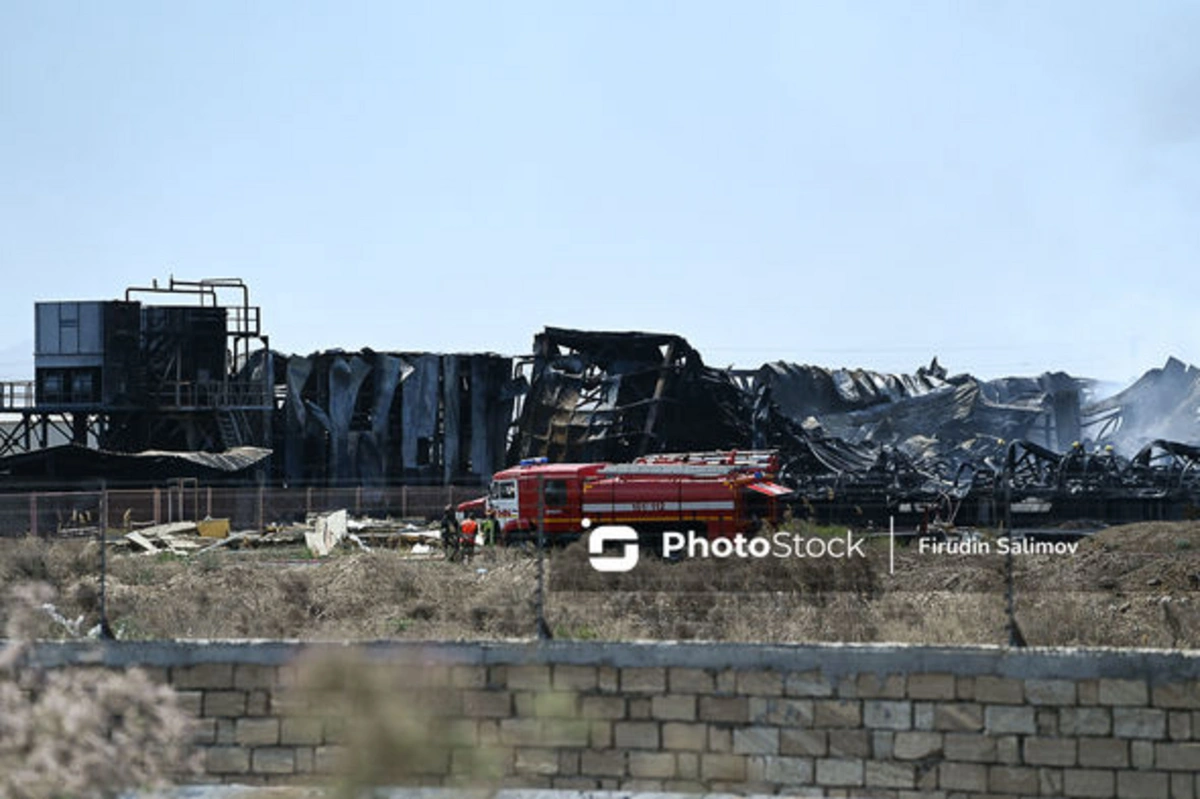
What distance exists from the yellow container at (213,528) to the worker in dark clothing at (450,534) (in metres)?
5.69

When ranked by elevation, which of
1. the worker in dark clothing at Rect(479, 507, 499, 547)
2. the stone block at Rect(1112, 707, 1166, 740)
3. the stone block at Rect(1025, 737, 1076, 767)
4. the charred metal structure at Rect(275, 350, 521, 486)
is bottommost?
the stone block at Rect(1025, 737, 1076, 767)

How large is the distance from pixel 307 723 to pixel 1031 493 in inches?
927

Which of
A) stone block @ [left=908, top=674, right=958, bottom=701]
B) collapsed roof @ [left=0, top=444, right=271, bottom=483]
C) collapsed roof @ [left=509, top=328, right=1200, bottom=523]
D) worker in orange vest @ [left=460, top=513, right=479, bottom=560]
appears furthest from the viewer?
collapsed roof @ [left=0, top=444, right=271, bottom=483]

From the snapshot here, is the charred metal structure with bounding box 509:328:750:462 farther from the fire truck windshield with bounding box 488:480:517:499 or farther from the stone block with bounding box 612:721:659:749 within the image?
the stone block with bounding box 612:721:659:749

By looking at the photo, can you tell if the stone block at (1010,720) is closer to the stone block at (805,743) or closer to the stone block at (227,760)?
the stone block at (805,743)

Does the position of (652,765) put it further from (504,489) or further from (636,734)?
(504,489)

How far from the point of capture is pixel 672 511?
2886 cm

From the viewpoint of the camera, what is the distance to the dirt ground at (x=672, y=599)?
15289mm

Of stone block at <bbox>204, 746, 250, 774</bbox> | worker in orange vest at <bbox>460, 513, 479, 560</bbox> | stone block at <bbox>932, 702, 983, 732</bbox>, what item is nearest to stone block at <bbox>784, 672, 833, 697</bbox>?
stone block at <bbox>932, 702, 983, 732</bbox>

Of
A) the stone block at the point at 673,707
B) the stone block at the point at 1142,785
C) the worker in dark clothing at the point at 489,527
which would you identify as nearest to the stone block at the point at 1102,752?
the stone block at the point at 1142,785

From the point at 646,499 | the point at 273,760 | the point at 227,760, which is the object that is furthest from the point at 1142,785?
the point at 646,499

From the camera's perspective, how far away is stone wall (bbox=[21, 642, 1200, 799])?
→ 12.9 meters

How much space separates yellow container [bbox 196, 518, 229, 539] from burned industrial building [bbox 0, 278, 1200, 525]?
1317 cm

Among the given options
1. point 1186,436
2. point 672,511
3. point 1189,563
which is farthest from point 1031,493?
point 1186,436
